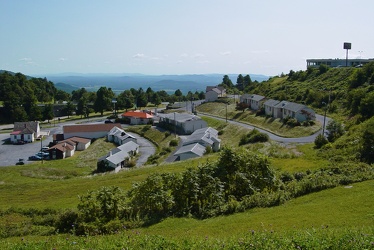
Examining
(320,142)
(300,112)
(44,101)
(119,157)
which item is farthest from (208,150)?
(44,101)

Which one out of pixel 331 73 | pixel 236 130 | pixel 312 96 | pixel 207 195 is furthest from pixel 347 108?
pixel 207 195

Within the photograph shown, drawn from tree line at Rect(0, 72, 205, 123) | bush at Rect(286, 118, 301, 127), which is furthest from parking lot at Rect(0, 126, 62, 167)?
bush at Rect(286, 118, 301, 127)

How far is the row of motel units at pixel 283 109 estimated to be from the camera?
4719 cm

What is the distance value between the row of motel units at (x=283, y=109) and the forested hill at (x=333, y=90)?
13.3 ft

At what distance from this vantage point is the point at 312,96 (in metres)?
58.6

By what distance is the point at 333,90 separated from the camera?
197 feet

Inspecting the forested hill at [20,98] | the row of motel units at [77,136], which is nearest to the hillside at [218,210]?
the row of motel units at [77,136]

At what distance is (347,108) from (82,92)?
8417 centimetres

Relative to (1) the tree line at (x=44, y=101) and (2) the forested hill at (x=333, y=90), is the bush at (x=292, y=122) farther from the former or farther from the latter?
(1) the tree line at (x=44, y=101)

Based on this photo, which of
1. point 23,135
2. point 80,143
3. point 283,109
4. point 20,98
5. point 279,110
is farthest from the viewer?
point 20,98

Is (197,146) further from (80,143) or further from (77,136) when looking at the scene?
(77,136)

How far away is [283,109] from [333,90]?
14321mm

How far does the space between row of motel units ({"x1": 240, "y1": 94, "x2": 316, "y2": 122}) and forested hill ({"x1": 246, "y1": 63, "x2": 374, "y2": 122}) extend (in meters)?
4.05

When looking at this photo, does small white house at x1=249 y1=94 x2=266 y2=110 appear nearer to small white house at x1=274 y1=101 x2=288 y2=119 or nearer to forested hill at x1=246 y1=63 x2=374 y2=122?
forested hill at x1=246 y1=63 x2=374 y2=122
